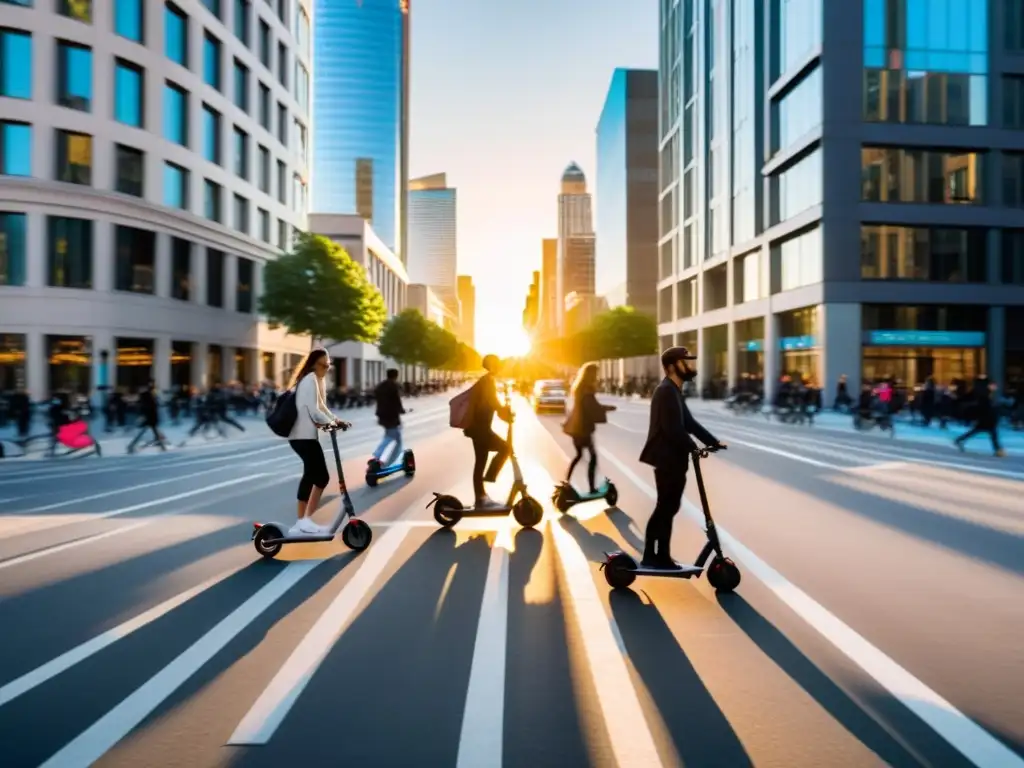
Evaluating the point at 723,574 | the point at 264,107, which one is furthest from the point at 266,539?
the point at 264,107

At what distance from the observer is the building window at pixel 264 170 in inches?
1865

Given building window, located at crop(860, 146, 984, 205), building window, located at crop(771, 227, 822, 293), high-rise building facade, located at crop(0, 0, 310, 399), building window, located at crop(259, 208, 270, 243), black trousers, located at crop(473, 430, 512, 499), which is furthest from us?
building window, located at crop(259, 208, 270, 243)

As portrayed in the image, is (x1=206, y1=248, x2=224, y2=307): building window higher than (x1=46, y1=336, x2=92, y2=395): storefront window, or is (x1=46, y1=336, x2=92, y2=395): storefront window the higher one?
(x1=206, y1=248, x2=224, y2=307): building window

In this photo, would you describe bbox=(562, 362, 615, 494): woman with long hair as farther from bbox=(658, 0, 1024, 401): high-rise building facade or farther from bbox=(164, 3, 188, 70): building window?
bbox=(164, 3, 188, 70): building window

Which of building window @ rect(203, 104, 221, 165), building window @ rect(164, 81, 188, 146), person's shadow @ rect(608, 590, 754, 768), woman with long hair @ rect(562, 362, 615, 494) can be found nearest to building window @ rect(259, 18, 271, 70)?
building window @ rect(203, 104, 221, 165)

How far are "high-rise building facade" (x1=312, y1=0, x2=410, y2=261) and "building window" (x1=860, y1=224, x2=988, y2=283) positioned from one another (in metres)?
125

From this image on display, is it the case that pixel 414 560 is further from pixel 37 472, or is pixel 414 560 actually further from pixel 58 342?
pixel 58 342

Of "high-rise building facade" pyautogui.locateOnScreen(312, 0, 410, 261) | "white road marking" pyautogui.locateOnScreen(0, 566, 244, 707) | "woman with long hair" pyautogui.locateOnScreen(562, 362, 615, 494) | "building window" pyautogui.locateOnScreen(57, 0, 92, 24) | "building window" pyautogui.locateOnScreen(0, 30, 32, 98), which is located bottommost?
"white road marking" pyautogui.locateOnScreen(0, 566, 244, 707)

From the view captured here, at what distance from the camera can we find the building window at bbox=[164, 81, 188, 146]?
3712 centimetres

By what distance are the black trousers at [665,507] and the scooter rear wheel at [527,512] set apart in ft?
8.53

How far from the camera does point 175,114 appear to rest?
37.8 m

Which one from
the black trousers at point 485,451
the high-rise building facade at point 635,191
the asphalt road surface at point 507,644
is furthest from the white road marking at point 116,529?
the high-rise building facade at point 635,191

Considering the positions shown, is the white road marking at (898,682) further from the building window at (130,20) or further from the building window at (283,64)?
the building window at (283,64)

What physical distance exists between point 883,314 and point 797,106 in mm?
12292
